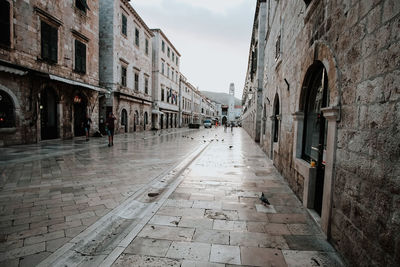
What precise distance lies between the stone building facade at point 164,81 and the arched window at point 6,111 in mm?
17584

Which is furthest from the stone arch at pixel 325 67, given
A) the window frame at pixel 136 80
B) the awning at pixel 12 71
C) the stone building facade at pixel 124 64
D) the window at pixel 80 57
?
the window frame at pixel 136 80

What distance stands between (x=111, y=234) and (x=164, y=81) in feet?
96.4

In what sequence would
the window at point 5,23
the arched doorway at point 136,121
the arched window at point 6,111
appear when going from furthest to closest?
the arched doorway at point 136,121 → the arched window at point 6,111 → the window at point 5,23

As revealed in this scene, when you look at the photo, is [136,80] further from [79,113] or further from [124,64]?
[79,113]

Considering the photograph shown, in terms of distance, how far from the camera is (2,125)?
9500 mm

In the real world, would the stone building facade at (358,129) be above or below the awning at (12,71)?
below

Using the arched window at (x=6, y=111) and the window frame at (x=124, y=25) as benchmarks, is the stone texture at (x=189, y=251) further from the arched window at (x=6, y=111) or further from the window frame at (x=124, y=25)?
the window frame at (x=124, y=25)

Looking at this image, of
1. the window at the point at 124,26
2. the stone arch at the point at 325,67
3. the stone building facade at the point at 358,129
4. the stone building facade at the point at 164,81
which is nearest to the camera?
the stone building facade at the point at 358,129

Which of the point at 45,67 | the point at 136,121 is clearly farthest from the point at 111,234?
the point at 136,121

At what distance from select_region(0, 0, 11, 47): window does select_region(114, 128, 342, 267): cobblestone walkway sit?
10.8 m

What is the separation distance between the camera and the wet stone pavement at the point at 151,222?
2.33 m

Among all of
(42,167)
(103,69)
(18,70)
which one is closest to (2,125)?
(18,70)

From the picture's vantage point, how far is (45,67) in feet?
36.8

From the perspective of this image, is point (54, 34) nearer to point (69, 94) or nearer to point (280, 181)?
point (69, 94)
